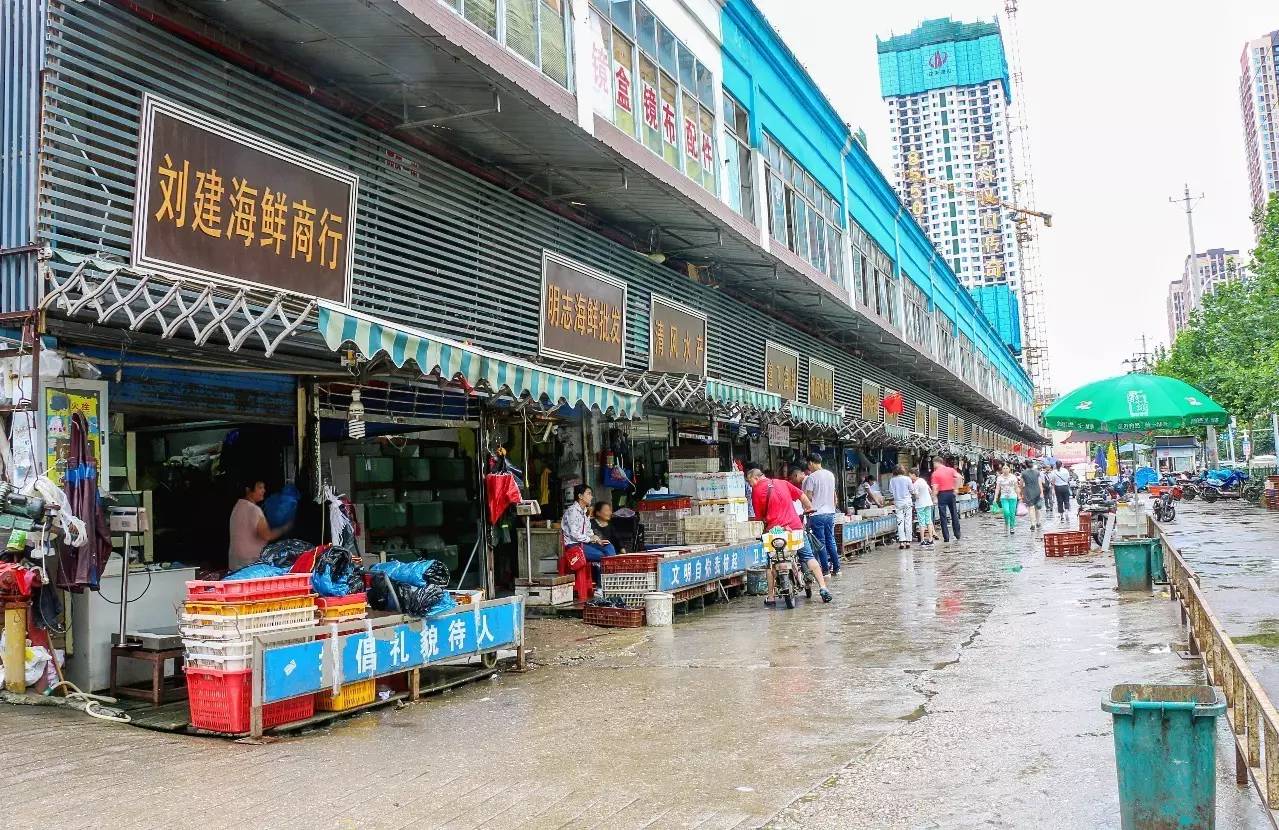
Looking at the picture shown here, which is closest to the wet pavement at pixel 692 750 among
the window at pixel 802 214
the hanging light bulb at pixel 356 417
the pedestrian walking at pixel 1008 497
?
the hanging light bulb at pixel 356 417

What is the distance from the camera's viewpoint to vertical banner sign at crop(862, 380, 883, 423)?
27906 millimetres

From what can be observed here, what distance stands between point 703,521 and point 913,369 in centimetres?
1979

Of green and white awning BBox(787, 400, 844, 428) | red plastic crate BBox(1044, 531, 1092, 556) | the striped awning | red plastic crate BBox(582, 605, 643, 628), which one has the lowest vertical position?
red plastic crate BBox(582, 605, 643, 628)

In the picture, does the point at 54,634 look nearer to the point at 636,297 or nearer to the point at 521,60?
the point at 521,60

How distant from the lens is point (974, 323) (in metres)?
48.1

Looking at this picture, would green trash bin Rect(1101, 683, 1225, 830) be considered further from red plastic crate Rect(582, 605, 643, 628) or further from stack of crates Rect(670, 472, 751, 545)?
stack of crates Rect(670, 472, 751, 545)

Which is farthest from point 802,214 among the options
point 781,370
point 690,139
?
point 690,139

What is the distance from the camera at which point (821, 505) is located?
1552 centimetres

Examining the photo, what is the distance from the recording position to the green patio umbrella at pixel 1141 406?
42.6ft

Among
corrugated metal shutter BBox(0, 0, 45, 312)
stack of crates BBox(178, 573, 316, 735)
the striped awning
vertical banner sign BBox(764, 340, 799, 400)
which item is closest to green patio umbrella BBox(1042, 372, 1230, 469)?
the striped awning

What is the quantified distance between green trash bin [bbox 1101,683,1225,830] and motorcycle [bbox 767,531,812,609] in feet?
27.4

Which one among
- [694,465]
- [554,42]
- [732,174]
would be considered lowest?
[694,465]

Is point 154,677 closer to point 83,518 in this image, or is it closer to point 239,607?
point 83,518

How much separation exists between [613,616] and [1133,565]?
6.15 m
